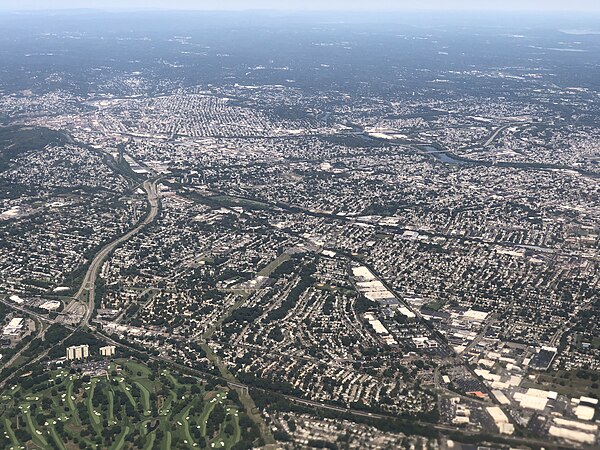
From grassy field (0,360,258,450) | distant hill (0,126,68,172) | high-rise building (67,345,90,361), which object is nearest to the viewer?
grassy field (0,360,258,450)

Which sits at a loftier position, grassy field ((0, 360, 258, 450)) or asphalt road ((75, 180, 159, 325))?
grassy field ((0, 360, 258, 450))

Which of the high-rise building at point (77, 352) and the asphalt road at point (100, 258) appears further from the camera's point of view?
the asphalt road at point (100, 258)

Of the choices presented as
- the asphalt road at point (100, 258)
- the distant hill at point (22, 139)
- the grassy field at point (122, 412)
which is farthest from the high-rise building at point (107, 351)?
the distant hill at point (22, 139)

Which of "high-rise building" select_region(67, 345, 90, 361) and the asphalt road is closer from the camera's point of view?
"high-rise building" select_region(67, 345, 90, 361)

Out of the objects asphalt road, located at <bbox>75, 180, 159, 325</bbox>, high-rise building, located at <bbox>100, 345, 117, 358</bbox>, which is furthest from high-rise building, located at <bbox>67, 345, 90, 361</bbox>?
asphalt road, located at <bbox>75, 180, 159, 325</bbox>

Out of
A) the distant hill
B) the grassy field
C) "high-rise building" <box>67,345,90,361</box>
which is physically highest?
the grassy field

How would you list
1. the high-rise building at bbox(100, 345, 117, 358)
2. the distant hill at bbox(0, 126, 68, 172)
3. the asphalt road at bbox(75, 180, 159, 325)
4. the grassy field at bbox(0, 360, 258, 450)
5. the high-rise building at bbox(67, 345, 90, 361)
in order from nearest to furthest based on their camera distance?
the grassy field at bbox(0, 360, 258, 450)
the high-rise building at bbox(67, 345, 90, 361)
the high-rise building at bbox(100, 345, 117, 358)
the asphalt road at bbox(75, 180, 159, 325)
the distant hill at bbox(0, 126, 68, 172)

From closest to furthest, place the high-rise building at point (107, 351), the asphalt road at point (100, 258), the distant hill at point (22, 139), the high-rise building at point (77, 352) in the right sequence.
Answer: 1. the high-rise building at point (77, 352)
2. the high-rise building at point (107, 351)
3. the asphalt road at point (100, 258)
4. the distant hill at point (22, 139)

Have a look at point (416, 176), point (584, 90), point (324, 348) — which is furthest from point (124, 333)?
point (584, 90)

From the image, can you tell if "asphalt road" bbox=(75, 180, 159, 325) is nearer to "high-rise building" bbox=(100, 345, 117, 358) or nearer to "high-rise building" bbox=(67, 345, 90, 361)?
"high-rise building" bbox=(67, 345, 90, 361)

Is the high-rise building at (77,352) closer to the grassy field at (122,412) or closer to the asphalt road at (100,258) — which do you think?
the grassy field at (122,412)
